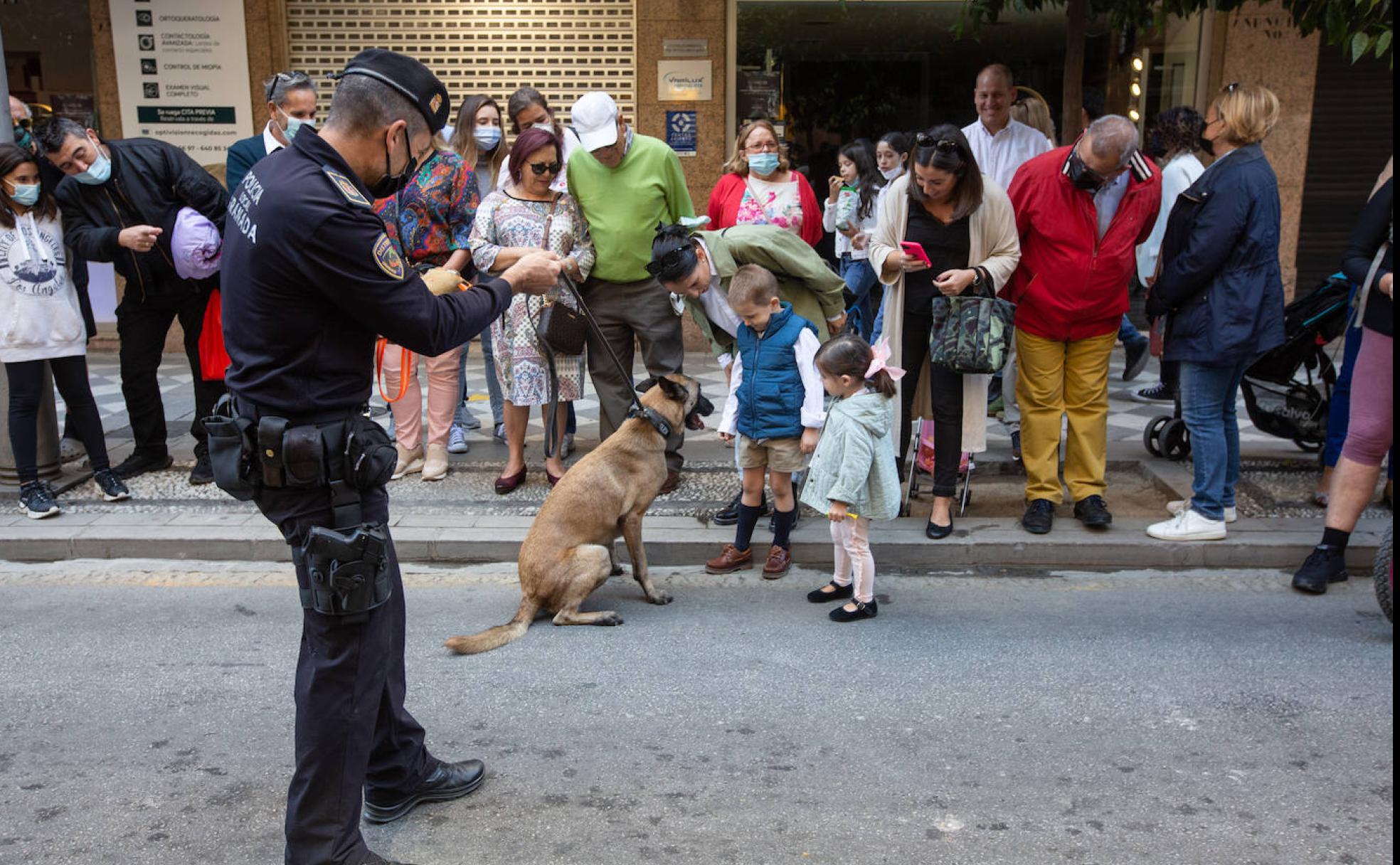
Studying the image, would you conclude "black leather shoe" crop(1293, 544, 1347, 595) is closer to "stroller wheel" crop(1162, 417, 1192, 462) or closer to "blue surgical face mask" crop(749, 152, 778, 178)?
"stroller wheel" crop(1162, 417, 1192, 462)

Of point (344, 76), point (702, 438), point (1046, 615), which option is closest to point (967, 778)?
point (1046, 615)

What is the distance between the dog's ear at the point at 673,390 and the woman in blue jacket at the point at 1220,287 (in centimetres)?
246

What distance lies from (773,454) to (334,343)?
2712 millimetres

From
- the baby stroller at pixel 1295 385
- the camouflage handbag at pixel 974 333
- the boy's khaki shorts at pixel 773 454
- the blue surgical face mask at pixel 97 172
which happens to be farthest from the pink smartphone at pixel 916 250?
the blue surgical face mask at pixel 97 172

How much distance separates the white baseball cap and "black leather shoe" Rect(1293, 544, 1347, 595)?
3.93m

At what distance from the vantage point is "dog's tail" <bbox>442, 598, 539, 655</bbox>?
4.39m

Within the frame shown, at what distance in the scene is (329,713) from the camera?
2850 mm

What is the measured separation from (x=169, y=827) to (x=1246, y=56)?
10.5 meters

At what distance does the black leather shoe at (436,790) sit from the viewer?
3297 mm

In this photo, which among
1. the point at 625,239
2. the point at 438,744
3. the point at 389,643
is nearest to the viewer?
the point at 389,643

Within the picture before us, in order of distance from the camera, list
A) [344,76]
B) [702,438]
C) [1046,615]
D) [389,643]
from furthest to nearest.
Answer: [702,438] → [1046,615] → [389,643] → [344,76]

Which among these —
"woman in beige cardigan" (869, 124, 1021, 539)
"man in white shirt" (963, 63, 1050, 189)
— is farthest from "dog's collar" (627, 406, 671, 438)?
"man in white shirt" (963, 63, 1050, 189)

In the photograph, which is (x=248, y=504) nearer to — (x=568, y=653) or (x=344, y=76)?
(x=568, y=653)

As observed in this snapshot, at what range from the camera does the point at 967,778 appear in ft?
11.4
